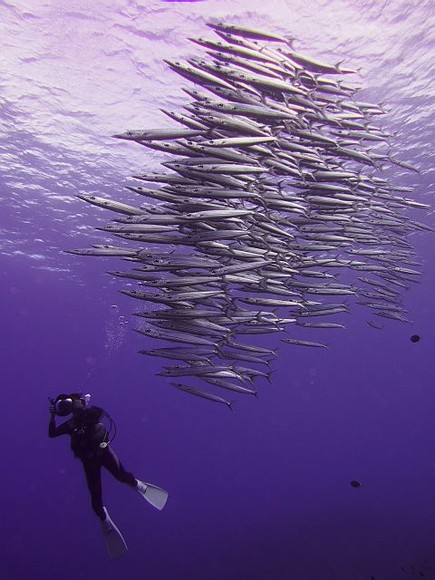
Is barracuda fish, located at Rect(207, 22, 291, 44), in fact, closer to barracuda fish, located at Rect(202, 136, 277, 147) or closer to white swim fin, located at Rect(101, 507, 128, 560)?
barracuda fish, located at Rect(202, 136, 277, 147)

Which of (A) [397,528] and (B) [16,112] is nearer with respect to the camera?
(B) [16,112]

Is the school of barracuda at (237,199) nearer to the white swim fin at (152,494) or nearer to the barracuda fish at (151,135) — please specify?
the barracuda fish at (151,135)

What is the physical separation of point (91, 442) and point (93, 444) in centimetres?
6

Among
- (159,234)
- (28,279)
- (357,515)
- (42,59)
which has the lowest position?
(357,515)

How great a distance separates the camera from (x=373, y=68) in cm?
1355

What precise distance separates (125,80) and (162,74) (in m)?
1.24

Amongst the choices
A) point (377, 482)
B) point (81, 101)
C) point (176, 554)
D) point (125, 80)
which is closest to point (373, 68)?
point (125, 80)

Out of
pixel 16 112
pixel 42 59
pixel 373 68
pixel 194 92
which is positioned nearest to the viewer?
pixel 194 92

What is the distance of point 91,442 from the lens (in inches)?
319

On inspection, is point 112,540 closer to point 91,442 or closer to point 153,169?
point 91,442

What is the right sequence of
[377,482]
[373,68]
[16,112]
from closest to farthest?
1. [373,68]
2. [16,112]
3. [377,482]

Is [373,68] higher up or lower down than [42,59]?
higher up

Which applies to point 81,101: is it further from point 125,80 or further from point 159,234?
point 159,234

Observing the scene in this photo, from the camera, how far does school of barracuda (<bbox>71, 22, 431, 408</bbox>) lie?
607 cm
